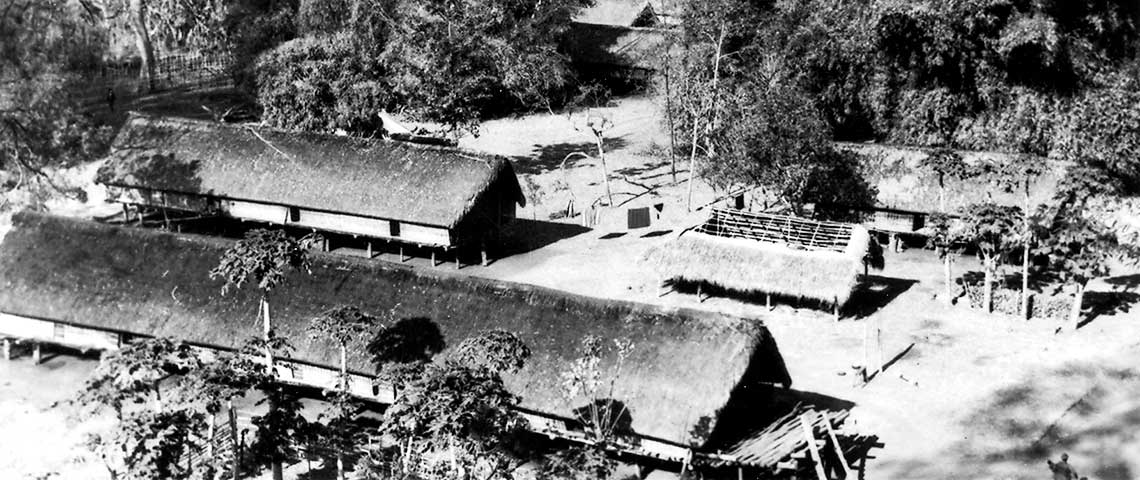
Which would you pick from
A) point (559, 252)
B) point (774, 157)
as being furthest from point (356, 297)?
point (774, 157)

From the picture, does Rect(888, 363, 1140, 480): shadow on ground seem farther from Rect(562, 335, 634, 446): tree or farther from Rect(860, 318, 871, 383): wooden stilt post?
Rect(562, 335, 634, 446): tree

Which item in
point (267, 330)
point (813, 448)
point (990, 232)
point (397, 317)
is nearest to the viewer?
point (813, 448)

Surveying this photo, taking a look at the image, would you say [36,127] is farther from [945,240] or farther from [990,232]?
[990,232]

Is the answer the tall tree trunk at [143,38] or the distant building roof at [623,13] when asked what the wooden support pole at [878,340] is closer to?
the distant building roof at [623,13]

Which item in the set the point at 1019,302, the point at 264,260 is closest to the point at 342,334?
the point at 264,260

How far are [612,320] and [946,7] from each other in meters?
21.5

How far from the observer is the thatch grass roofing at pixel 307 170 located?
38.2m

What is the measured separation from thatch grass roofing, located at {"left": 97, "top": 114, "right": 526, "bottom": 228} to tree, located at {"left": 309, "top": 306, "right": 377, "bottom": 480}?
10.1 metres

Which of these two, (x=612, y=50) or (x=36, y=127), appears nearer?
(x=36, y=127)

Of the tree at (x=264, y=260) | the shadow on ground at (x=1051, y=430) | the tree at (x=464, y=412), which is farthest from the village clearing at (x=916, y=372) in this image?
the tree at (x=464, y=412)

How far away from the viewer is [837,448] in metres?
24.4

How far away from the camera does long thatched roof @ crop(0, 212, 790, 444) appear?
83.7 ft

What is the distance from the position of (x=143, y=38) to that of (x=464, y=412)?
44449 mm

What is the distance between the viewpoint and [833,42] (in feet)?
144
